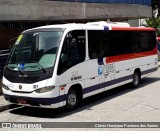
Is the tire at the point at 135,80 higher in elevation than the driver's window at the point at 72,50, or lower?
lower

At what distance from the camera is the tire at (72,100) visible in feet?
29.2

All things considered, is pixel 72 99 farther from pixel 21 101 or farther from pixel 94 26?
pixel 94 26

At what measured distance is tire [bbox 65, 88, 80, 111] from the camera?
8.91 m

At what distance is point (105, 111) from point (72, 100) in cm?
98

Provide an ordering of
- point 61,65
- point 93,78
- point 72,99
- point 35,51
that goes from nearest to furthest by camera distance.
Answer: point 61,65, point 35,51, point 72,99, point 93,78

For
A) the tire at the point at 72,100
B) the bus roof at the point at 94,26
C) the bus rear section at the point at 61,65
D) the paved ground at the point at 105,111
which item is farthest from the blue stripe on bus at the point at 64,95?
the bus roof at the point at 94,26

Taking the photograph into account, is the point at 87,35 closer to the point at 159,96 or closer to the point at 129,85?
the point at 159,96

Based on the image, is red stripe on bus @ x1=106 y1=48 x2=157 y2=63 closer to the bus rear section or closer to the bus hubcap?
the bus rear section

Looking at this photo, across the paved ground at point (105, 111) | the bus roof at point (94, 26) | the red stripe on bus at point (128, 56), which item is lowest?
the paved ground at point (105, 111)

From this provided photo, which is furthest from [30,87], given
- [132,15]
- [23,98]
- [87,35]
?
[132,15]

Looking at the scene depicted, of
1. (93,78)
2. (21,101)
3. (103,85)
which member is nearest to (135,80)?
(103,85)

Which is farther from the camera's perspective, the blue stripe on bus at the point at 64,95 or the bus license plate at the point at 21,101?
the bus license plate at the point at 21,101

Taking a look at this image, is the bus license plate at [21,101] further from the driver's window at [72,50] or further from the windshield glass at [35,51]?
the driver's window at [72,50]

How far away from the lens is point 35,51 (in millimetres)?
8734
